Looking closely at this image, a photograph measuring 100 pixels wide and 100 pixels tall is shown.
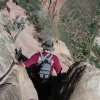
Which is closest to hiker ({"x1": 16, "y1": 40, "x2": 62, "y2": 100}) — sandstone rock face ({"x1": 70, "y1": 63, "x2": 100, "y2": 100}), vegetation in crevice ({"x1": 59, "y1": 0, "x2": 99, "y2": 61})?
sandstone rock face ({"x1": 70, "y1": 63, "x2": 100, "y2": 100})

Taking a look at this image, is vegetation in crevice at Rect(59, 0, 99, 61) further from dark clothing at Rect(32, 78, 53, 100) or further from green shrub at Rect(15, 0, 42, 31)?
dark clothing at Rect(32, 78, 53, 100)

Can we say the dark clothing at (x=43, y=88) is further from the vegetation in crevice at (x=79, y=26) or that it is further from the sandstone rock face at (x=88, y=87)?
the vegetation in crevice at (x=79, y=26)

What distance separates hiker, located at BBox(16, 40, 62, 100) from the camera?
9.05m

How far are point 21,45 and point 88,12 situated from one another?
850 centimetres

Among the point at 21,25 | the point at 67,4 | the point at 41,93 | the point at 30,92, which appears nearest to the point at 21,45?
the point at 21,25

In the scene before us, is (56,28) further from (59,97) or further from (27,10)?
(59,97)

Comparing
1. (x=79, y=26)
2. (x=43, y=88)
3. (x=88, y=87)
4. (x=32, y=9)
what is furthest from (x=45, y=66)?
(x=79, y=26)

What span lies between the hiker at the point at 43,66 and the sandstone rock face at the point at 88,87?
1.19m

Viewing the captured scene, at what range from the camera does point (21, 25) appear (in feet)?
60.4

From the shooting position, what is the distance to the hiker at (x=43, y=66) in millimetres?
9047

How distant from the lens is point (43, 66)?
897cm

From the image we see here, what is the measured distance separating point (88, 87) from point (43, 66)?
1.42 meters

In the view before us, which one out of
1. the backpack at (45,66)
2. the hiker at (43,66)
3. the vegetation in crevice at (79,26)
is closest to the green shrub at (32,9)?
the vegetation in crevice at (79,26)

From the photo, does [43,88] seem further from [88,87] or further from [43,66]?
[88,87]
